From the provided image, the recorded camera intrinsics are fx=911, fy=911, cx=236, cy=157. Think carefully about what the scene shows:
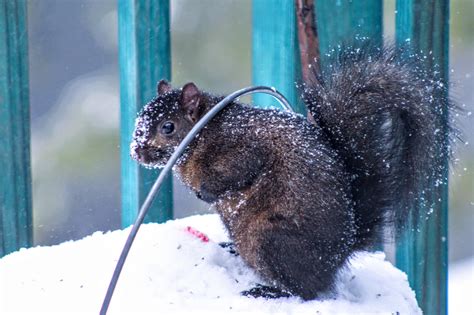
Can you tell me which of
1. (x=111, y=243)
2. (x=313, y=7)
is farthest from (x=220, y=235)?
(x=313, y=7)

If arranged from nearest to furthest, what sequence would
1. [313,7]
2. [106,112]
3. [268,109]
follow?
1. [268,109]
2. [313,7]
3. [106,112]

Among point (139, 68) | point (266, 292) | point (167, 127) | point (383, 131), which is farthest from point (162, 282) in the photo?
point (139, 68)

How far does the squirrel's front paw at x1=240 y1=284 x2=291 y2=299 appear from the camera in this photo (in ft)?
6.26

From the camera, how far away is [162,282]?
6.25ft

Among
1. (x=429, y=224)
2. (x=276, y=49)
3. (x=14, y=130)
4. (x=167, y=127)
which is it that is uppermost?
(x=276, y=49)

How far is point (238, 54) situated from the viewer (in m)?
3.10

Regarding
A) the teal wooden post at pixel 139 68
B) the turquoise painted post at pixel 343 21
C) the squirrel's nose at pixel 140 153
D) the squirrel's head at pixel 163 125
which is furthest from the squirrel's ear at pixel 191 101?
the turquoise painted post at pixel 343 21

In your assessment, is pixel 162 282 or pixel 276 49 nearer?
pixel 162 282

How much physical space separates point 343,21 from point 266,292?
853 millimetres

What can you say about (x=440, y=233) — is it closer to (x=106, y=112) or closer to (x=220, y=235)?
(x=220, y=235)

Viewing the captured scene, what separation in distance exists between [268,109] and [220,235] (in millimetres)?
398

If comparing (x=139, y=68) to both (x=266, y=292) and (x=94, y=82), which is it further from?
(x=266, y=292)

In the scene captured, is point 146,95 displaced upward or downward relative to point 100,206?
upward

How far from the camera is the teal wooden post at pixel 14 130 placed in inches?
94.1
